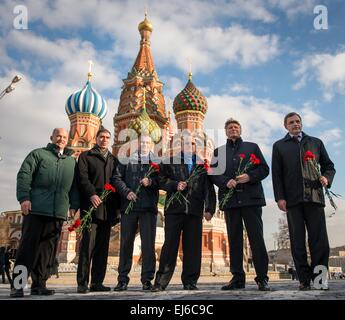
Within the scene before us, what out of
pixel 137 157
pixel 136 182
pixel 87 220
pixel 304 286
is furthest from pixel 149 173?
pixel 304 286

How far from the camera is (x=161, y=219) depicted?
26.0m

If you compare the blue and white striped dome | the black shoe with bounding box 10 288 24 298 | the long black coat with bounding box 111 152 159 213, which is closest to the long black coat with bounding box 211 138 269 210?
the long black coat with bounding box 111 152 159 213

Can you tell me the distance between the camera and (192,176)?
207 inches

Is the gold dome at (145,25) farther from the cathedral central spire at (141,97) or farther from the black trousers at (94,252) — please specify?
the black trousers at (94,252)

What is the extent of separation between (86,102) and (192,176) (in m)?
30.6

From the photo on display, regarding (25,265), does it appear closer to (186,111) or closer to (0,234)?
(186,111)

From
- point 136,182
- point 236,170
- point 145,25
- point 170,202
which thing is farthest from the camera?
point 145,25

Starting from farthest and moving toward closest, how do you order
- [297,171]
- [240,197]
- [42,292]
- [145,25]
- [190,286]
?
[145,25] < [240,197] < [190,286] < [297,171] < [42,292]

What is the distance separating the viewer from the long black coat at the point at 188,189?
201 inches

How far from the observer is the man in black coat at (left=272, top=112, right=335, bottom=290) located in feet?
15.0

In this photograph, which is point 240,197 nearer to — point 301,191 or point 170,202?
point 301,191

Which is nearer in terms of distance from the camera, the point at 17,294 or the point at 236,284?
the point at 17,294

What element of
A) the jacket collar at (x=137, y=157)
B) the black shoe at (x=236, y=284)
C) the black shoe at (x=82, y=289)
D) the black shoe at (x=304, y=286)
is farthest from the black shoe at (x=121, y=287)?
the black shoe at (x=304, y=286)
